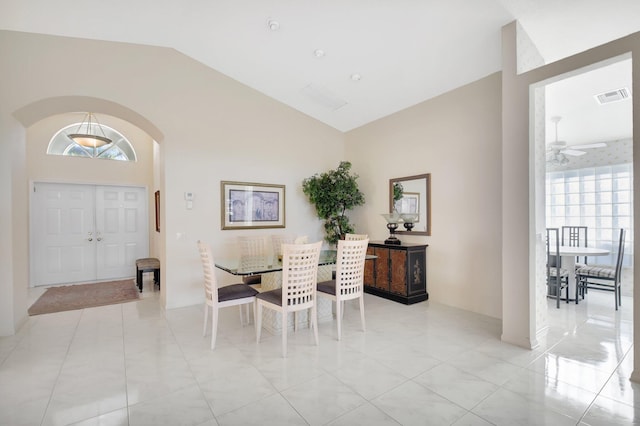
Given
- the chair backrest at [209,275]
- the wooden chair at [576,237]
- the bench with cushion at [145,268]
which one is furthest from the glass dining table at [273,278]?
the wooden chair at [576,237]

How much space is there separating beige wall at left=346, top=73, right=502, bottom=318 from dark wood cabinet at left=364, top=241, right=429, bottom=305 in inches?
6.8

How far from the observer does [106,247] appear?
6.23 metres

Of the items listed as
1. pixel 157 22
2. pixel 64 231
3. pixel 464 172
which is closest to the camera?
pixel 157 22

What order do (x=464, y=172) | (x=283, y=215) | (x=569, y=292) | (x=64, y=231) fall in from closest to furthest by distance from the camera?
(x=464, y=172)
(x=569, y=292)
(x=283, y=215)
(x=64, y=231)

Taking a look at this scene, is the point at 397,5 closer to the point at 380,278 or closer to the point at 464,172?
the point at 464,172

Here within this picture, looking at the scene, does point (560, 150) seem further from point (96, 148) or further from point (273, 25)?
point (96, 148)

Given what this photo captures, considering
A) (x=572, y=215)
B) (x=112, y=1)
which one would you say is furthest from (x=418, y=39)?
(x=572, y=215)

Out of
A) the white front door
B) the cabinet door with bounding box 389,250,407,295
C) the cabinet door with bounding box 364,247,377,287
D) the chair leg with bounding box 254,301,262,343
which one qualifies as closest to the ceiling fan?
the cabinet door with bounding box 389,250,407,295

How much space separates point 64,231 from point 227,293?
4.79 m

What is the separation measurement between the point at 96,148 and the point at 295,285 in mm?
5655

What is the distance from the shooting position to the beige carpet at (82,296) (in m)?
4.36

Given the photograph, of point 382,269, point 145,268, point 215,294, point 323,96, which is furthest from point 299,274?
point 145,268

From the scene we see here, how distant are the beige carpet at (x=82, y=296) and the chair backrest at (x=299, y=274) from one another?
327cm

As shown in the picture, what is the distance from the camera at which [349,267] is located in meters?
3.35
